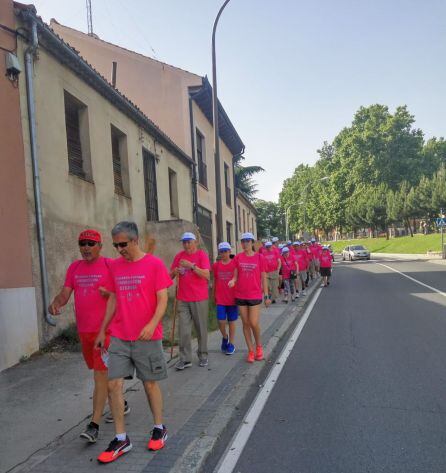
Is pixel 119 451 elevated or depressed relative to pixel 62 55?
depressed

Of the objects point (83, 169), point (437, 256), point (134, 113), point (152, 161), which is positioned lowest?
point (437, 256)

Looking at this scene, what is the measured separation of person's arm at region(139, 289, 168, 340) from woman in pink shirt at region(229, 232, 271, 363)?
9.14 feet

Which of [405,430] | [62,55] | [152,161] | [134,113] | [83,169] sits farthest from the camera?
[152,161]

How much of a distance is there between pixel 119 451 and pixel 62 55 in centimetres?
701

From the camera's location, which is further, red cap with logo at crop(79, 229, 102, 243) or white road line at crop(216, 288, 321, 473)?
red cap with logo at crop(79, 229, 102, 243)

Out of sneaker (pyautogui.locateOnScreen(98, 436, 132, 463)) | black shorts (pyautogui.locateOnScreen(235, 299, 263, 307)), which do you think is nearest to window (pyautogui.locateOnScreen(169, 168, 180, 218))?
black shorts (pyautogui.locateOnScreen(235, 299, 263, 307))

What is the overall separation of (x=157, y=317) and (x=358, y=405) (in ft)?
7.87

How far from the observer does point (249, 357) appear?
6.39m

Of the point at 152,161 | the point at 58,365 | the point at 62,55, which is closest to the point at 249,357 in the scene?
the point at 58,365

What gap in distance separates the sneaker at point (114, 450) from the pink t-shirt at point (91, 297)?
902 mm

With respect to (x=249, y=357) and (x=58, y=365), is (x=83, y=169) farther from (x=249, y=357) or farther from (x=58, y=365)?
(x=249, y=357)

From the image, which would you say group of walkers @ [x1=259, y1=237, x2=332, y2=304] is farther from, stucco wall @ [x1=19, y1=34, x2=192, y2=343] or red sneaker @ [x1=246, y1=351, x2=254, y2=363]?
red sneaker @ [x1=246, y1=351, x2=254, y2=363]

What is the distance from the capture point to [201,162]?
19.2m

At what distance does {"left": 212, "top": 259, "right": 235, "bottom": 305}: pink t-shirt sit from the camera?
6.76 m
